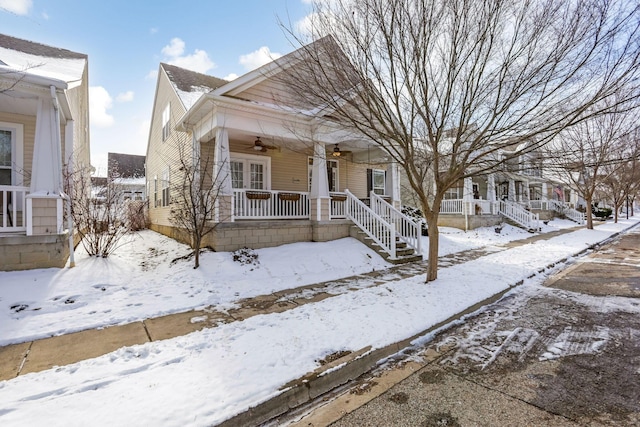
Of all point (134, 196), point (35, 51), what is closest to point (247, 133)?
point (35, 51)

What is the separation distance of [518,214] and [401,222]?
13455 millimetres

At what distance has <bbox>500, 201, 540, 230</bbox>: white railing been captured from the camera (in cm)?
1919

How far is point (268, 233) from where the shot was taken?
8.79 m

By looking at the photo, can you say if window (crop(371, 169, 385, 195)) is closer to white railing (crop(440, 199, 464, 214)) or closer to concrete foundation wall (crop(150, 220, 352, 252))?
concrete foundation wall (crop(150, 220, 352, 252))

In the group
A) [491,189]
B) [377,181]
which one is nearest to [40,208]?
[377,181]

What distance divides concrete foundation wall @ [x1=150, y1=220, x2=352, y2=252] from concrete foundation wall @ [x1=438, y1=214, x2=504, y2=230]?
1055 centimetres

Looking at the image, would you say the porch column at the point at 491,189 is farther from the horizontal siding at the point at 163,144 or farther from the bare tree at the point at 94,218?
the bare tree at the point at 94,218

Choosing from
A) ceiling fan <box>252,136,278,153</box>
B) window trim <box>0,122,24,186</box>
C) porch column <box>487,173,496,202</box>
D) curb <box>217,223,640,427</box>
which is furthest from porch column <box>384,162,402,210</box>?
window trim <box>0,122,24,186</box>

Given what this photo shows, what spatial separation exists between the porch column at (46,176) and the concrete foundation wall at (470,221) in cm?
1776

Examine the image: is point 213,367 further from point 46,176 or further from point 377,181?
point 377,181

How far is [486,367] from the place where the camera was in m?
3.35

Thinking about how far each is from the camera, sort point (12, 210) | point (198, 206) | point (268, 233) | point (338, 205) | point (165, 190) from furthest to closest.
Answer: point (165, 190), point (338, 205), point (268, 233), point (198, 206), point (12, 210)

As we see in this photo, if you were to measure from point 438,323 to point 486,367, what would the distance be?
1.12 m

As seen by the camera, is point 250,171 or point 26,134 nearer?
point 26,134
